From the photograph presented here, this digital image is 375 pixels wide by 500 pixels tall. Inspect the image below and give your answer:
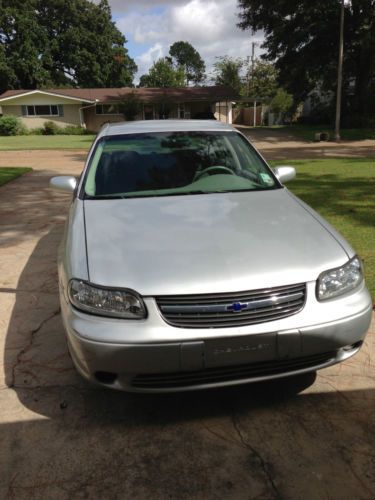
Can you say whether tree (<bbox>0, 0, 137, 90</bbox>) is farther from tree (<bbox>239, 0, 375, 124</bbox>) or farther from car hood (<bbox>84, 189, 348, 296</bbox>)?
car hood (<bbox>84, 189, 348, 296</bbox>)

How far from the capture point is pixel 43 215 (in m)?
7.67

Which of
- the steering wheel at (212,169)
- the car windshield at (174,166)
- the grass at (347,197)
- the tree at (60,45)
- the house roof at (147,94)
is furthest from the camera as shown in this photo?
the tree at (60,45)

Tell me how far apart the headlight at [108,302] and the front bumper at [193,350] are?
0.13 feet

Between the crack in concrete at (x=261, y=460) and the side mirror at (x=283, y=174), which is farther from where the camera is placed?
the side mirror at (x=283, y=174)

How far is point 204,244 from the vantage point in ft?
8.86

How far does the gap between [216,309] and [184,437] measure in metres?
0.74

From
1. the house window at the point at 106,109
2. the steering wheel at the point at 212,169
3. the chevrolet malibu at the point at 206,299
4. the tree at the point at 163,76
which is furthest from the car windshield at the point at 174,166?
the tree at the point at 163,76

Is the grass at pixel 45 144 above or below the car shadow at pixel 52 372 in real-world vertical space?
below

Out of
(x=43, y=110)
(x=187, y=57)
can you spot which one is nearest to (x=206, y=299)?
(x=43, y=110)

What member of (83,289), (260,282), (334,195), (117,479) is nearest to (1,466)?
(117,479)

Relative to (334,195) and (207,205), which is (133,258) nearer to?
(207,205)

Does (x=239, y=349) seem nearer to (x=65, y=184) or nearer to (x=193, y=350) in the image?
(x=193, y=350)

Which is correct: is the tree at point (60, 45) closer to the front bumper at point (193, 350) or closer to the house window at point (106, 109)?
the house window at point (106, 109)

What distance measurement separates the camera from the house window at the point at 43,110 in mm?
42197
